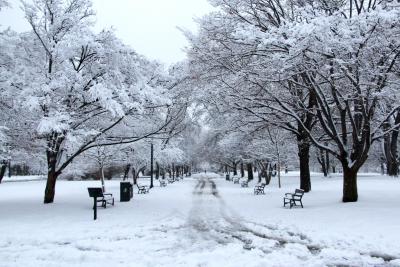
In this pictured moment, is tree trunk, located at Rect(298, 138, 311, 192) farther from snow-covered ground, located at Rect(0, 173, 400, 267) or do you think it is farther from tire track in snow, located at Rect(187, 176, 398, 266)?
tire track in snow, located at Rect(187, 176, 398, 266)

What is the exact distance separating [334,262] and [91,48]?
12923 mm

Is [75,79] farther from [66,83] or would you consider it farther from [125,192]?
[125,192]

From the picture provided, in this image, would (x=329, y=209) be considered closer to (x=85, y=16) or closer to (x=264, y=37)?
(x=264, y=37)

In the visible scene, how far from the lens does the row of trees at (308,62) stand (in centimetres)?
1247

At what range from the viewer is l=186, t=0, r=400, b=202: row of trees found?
491 inches

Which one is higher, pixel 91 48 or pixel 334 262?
pixel 91 48

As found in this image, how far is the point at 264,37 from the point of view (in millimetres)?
13531

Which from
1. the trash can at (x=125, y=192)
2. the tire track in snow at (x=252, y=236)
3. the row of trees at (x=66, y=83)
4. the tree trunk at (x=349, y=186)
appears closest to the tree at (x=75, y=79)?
the row of trees at (x=66, y=83)

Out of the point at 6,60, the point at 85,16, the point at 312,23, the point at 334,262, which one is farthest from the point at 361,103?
the point at 6,60

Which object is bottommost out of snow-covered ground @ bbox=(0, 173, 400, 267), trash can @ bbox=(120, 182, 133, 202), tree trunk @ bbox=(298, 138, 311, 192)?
snow-covered ground @ bbox=(0, 173, 400, 267)

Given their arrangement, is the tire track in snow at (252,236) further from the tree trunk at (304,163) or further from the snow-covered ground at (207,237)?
the tree trunk at (304,163)

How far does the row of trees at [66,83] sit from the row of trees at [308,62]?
9.90 feet

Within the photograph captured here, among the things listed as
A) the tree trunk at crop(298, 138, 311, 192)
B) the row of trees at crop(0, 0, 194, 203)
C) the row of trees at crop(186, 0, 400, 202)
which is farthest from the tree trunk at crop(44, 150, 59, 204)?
the tree trunk at crop(298, 138, 311, 192)

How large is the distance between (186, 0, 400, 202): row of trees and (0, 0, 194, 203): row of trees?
3018 millimetres
